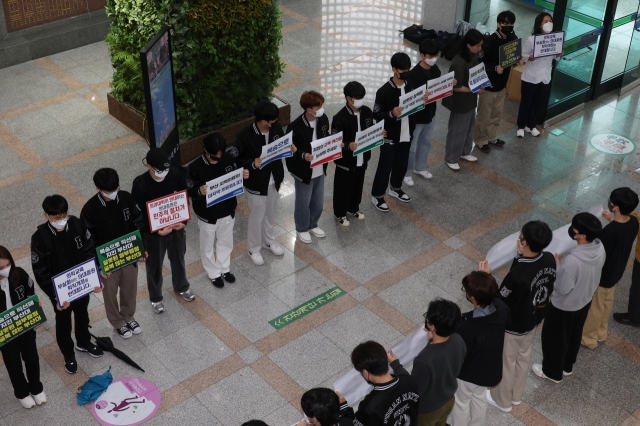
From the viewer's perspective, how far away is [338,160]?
8.26 m

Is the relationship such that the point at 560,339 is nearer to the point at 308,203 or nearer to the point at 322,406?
the point at 308,203

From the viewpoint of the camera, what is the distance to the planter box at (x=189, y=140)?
9867 millimetres

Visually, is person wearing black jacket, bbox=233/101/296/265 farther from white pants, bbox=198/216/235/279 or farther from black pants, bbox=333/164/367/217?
black pants, bbox=333/164/367/217

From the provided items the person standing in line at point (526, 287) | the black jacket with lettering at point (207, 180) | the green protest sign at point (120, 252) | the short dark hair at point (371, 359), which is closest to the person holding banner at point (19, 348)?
the green protest sign at point (120, 252)

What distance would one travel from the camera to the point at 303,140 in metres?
7.70

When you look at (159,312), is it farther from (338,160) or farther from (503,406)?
(503,406)

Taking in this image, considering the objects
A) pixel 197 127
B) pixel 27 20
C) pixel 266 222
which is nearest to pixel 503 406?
pixel 266 222

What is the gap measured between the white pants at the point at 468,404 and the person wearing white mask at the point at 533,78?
5442 millimetres

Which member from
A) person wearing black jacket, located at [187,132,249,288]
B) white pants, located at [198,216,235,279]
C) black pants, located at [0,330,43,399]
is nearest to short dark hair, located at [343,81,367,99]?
person wearing black jacket, located at [187,132,249,288]

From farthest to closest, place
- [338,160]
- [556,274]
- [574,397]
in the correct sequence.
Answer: [338,160], [574,397], [556,274]

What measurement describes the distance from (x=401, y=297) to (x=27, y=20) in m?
7.90

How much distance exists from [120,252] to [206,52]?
3.86 meters

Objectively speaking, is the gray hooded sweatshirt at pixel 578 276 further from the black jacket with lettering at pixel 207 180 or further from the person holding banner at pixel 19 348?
the person holding banner at pixel 19 348

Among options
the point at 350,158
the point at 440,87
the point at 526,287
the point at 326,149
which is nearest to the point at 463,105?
the point at 440,87
